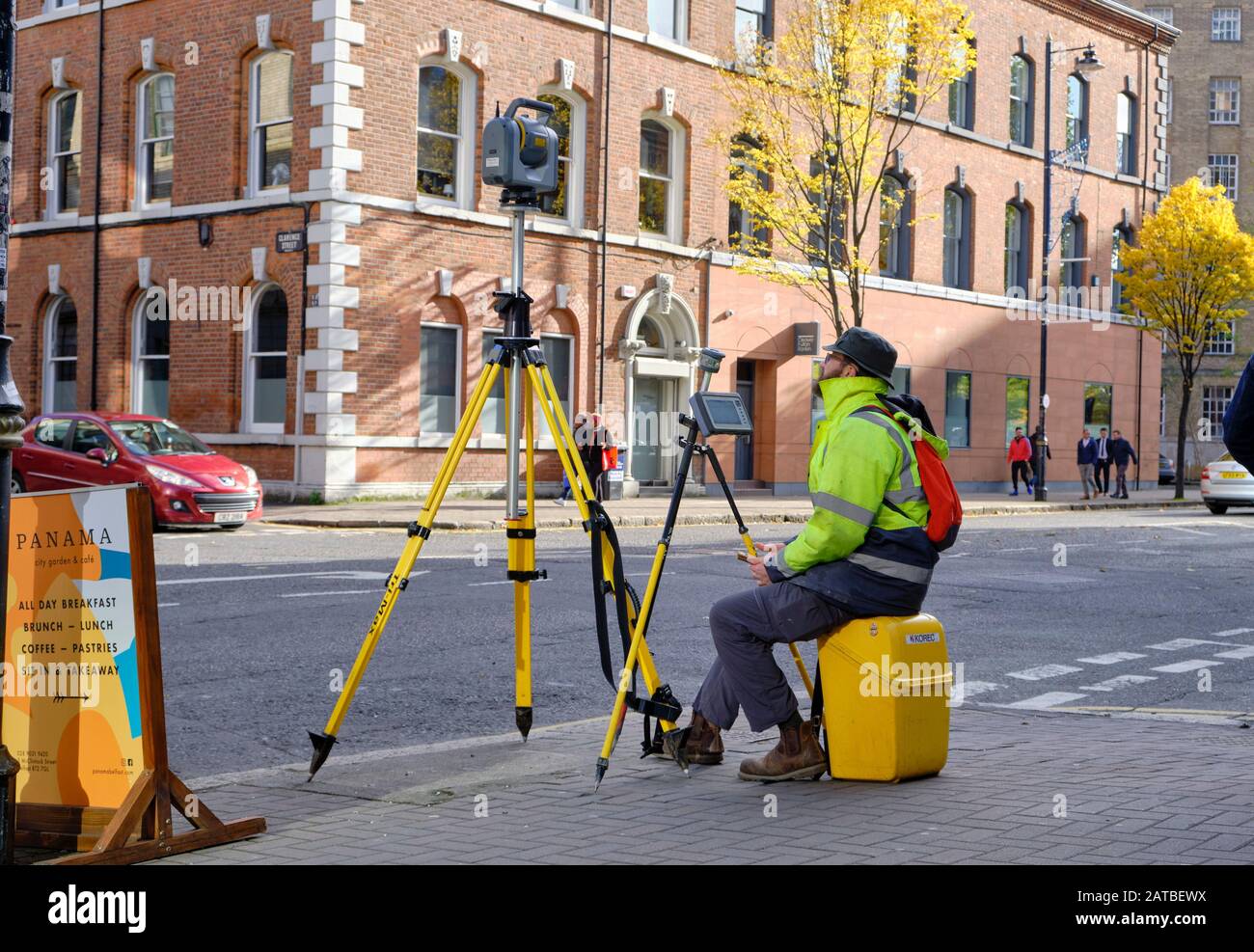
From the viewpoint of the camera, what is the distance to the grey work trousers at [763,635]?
611 centimetres

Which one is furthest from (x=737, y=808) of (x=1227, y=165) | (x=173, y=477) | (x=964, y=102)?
(x=1227, y=165)

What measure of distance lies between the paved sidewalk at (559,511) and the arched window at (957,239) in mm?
7349

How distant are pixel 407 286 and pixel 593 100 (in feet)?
19.2

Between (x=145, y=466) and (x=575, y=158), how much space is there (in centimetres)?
1207

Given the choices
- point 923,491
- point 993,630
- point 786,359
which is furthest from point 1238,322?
point 923,491

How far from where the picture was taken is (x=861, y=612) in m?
6.09

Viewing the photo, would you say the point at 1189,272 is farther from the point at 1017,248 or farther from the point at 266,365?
the point at 266,365

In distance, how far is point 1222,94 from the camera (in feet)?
227

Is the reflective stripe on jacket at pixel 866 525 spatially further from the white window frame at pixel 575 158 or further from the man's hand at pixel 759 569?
the white window frame at pixel 575 158

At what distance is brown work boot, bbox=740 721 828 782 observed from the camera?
20.4ft

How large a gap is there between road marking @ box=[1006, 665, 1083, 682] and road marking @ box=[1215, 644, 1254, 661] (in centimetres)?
147

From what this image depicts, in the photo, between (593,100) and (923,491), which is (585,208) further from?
(923,491)

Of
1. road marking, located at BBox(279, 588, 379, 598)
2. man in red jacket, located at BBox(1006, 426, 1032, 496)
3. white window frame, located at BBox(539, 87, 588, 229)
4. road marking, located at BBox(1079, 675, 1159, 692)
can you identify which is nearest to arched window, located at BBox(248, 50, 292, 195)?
white window frame, located at BBox(539, 87, 588, 229)

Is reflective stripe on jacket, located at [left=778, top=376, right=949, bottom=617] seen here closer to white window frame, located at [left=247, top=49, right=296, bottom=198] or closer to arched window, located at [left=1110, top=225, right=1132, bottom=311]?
white window frame, located at [left=247, top=49, right=296, bottom=198]
